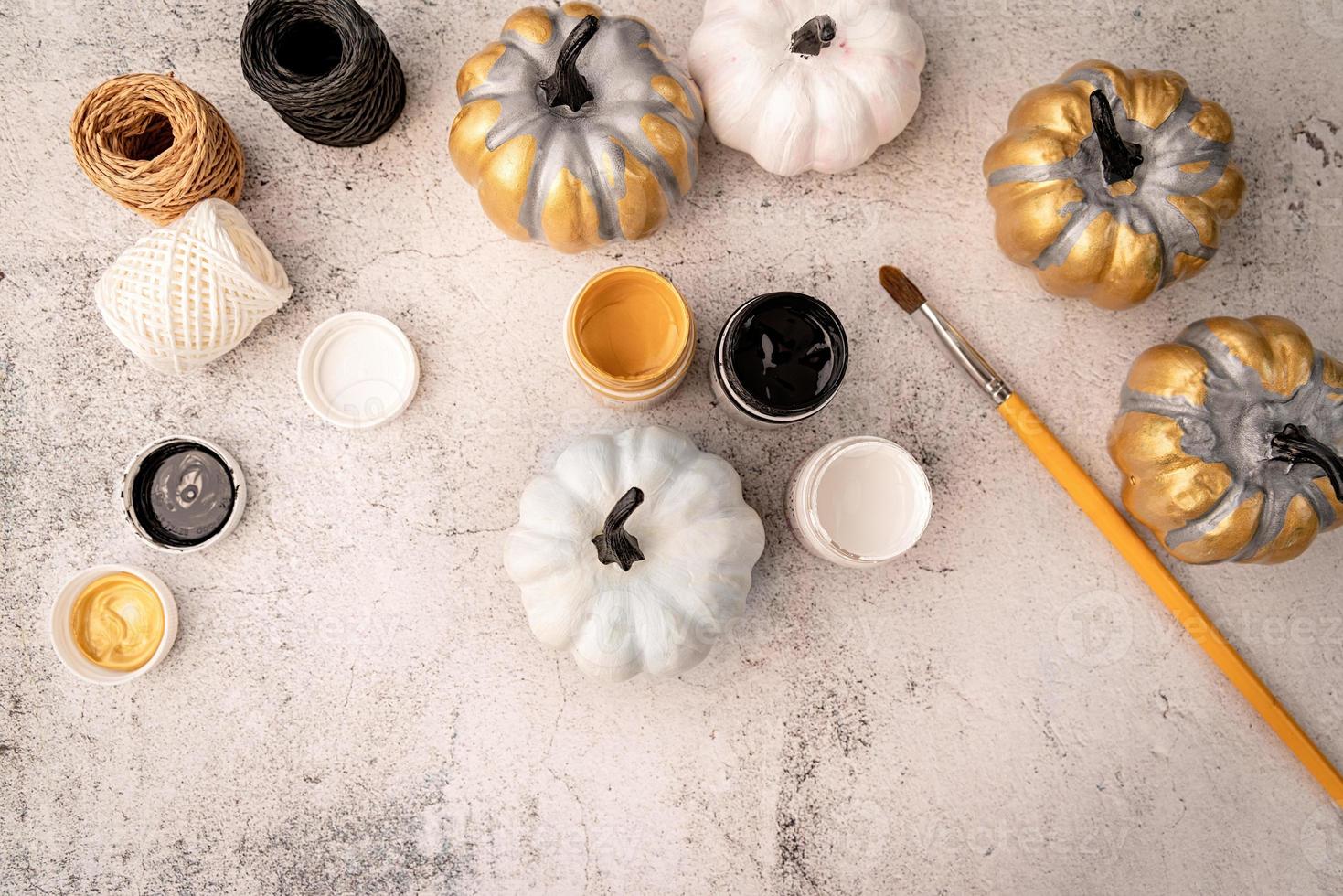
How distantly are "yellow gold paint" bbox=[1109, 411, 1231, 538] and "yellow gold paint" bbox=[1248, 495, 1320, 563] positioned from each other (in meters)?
0.06

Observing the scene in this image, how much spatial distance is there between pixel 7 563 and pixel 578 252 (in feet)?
2.07

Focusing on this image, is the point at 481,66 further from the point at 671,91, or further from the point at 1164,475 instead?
the point at 1164,475

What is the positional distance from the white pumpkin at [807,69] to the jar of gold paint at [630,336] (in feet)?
0.57

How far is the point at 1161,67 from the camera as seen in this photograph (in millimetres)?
853

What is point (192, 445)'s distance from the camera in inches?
31.8

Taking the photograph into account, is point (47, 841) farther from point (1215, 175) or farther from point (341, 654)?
point (1215, 175)

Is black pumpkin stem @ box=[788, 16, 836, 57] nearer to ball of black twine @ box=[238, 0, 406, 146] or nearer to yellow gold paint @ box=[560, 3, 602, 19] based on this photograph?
yellow gold paint @ box=[560, 3, 602, 19]

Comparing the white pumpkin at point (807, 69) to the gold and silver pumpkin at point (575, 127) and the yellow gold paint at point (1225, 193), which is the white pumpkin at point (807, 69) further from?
the yellow gold paint at point (1225, 193)

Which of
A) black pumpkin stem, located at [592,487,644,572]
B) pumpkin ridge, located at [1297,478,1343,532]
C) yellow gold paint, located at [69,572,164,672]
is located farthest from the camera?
yellow gold paint, located at [69,572,164,672]

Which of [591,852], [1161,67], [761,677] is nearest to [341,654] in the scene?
[591,852]

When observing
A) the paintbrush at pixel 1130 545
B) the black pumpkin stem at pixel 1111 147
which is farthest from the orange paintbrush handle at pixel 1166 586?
the black pumpkin stem at pixel 1111 147

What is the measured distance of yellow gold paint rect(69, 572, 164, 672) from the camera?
0.79m

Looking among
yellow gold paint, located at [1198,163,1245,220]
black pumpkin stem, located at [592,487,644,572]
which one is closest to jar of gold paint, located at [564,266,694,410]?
black pumpkin stem, located at [592,487,644,572]

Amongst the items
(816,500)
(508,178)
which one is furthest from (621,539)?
(508,178)
